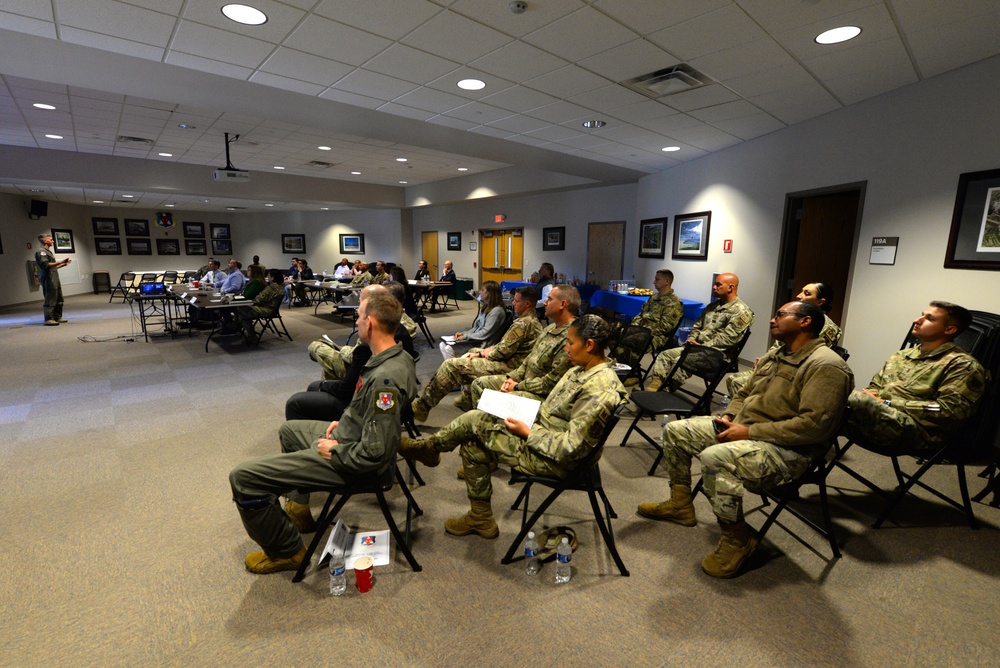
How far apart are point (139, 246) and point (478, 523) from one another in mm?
19942

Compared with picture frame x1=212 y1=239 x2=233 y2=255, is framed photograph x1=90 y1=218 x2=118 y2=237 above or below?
above

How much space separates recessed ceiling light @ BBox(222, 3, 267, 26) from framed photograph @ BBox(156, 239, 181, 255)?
58.3ft

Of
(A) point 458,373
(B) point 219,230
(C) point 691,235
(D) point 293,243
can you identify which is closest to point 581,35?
(A) point 458,373

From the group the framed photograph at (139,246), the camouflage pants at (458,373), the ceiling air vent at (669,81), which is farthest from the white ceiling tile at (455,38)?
the framed photograph at (139,246)

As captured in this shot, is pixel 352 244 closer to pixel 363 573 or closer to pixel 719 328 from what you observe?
pixel 719 328

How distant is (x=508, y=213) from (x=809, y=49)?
925 centimetres

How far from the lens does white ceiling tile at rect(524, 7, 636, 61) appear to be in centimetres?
302

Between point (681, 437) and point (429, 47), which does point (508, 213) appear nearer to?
point (429, 47)

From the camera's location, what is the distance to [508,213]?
12258 millimetres

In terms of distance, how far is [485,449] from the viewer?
7.63 ft

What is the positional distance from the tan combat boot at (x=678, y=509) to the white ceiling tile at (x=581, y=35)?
3059 millimetres

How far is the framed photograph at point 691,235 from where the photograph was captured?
686 centimetres

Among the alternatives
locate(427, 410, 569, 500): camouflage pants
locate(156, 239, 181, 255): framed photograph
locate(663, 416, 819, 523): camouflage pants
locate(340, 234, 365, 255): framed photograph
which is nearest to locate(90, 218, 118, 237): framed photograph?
locate(156, 239, 181, 255): framed photograph

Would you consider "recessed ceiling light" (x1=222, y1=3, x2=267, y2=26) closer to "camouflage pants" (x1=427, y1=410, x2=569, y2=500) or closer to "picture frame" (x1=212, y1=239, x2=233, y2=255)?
"camouflage pants" (x1=427, y1=410, x2=569, y2=500)
